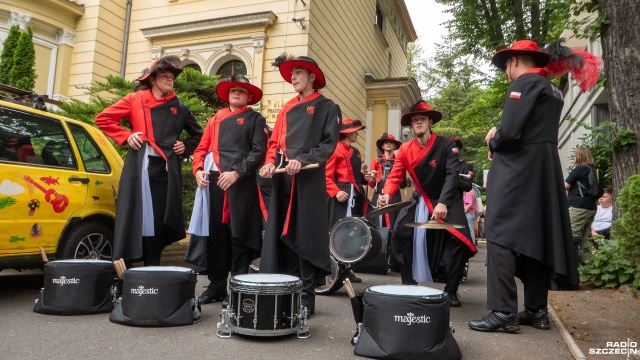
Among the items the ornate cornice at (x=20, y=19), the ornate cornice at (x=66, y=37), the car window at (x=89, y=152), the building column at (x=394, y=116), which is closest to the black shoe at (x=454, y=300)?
the car window at (x=89, y=152)

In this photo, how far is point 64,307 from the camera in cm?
413

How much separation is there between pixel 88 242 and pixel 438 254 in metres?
3.51

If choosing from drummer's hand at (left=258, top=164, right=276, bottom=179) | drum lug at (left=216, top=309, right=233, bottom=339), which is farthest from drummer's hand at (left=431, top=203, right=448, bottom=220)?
drum lug at (left=216, top=309, right=233, bottom=339)

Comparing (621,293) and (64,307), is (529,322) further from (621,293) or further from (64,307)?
(64,307)

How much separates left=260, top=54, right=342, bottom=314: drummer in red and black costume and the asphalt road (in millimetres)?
517

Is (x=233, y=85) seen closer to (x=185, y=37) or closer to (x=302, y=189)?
(x=302, y=189)

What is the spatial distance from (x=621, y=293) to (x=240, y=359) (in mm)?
4988

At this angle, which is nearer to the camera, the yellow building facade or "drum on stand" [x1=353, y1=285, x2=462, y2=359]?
Result: "drum on stand" [x1=353, y1=285, x2=462, y2=359]

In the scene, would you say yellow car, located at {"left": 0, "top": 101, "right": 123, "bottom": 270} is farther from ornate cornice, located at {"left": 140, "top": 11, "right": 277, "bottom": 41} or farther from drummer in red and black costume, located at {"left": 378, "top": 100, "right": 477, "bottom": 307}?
ornate cornice, located at {"left": 140, "top": 11, "right": 277, "bottom": 41}

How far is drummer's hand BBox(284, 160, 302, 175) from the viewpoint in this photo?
13.2 feet

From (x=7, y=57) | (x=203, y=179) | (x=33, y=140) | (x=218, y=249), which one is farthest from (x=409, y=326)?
(x=7, y=57)

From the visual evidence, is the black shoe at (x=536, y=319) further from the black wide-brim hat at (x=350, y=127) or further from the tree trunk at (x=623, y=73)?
the black wide-brim hat at (x=350, y=127)

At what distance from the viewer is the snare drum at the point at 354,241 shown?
5458mm

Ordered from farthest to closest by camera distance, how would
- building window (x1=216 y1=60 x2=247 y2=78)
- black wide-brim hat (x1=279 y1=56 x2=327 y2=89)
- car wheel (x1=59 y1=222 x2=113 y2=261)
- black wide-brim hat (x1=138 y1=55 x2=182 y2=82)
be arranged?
building window (x1=216 y1=60 x2=247 y2=78) → car wheel (x1=59 y1=222 x2=113 y2=261) → black wide-brim hat (x1=138 y1=55 x2=182 y2=82) → black wide-brim hat (x1=279 y1=56 x2=327 y2=89)
